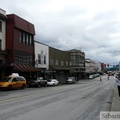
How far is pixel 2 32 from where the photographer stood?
150 ft

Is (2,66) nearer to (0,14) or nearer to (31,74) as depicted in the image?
Result: (0,14)

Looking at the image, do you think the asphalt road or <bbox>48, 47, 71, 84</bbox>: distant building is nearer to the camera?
the asphalt road

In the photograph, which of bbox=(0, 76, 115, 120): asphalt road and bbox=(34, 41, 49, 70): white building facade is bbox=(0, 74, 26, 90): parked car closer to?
bbox=(0, 76, 115, 120): asphalt road

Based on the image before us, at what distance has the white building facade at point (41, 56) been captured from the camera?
2269 inches

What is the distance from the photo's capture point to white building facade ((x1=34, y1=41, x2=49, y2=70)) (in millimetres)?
57625

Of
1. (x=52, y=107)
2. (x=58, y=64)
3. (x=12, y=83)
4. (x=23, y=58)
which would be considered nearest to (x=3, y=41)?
(x=23, y=58)

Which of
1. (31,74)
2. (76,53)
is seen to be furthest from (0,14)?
(76,53)

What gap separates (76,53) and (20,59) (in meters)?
71.4

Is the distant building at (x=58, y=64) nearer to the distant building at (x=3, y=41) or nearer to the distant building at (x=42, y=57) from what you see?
the distant building at (x=42, y=57)

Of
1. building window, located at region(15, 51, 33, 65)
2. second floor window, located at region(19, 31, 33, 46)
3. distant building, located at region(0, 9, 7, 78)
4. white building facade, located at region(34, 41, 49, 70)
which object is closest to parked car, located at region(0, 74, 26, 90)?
distant building, located at region(0, 9, 7, 78)

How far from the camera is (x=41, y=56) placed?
6006 cm

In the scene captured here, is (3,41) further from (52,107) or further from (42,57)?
(52,107)

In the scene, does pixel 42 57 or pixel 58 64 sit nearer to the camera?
pixel 42 57

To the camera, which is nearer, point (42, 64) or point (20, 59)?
point (20, 59)
